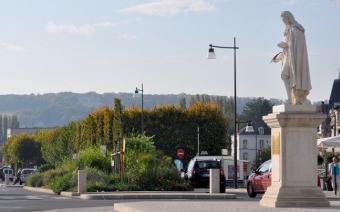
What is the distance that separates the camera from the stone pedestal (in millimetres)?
24016

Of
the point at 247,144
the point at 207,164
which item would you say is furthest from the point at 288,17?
the point at 247,144

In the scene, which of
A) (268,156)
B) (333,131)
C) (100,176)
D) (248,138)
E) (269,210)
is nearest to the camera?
(269,210)

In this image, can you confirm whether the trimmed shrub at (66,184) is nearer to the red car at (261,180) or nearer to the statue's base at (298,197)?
the red car at (261,180)

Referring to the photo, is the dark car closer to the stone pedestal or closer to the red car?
the red car

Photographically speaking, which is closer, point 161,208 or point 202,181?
point 161,208

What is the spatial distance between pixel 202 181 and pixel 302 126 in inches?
956

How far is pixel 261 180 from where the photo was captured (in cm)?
3747

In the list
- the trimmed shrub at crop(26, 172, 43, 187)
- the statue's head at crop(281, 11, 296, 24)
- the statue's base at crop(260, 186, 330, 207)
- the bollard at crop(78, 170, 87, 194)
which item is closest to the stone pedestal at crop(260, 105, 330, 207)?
the statue's base at crop(260, 186, 330, 207)

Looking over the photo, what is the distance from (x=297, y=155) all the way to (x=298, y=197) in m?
1.08

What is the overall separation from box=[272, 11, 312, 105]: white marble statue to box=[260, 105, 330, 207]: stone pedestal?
20.6 inches

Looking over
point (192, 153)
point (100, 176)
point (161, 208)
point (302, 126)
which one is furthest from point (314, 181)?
point (192, 153)

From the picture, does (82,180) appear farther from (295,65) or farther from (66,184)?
(295,65)

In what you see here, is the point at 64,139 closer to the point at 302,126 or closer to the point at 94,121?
the point at 94,121

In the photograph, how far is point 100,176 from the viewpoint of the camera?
4522 centimetres
